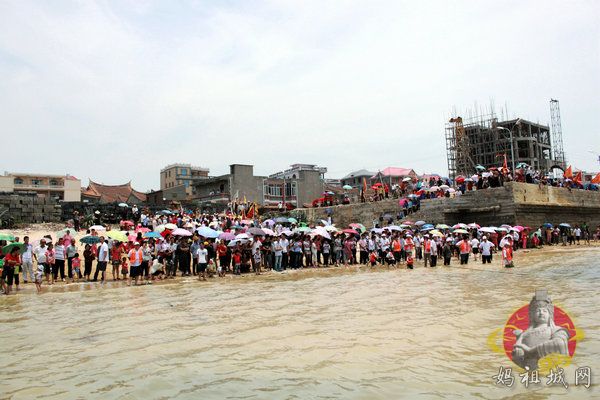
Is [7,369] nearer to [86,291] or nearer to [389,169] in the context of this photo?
[86,291]

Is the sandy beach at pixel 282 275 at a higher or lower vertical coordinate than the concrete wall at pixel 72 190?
lower

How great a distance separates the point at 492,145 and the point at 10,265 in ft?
172

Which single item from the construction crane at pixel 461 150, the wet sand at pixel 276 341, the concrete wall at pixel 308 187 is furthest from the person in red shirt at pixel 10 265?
the construction crane at pixel 461 150

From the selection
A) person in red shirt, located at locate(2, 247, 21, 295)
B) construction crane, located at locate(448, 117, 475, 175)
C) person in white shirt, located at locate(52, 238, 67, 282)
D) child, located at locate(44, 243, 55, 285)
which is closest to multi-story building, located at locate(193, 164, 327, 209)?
construction crane, located at locate(448, 117, 475, 175)

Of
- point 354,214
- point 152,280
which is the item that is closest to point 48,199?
point 152,280

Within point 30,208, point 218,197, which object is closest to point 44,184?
point 218,197

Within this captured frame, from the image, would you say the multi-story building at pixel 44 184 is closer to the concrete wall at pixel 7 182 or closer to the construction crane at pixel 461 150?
the concrete wall at pixel 7 182

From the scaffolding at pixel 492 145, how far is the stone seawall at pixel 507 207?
2042 cm

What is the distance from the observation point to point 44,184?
2002 inches

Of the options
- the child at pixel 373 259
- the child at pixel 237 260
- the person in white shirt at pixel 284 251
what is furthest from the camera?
the child at pixel 373 259

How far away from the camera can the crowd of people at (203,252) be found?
46.9ft

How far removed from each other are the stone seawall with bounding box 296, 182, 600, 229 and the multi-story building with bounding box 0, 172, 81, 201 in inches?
1309

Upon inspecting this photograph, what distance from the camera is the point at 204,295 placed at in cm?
1205

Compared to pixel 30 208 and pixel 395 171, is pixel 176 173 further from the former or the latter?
pixel 30 208
